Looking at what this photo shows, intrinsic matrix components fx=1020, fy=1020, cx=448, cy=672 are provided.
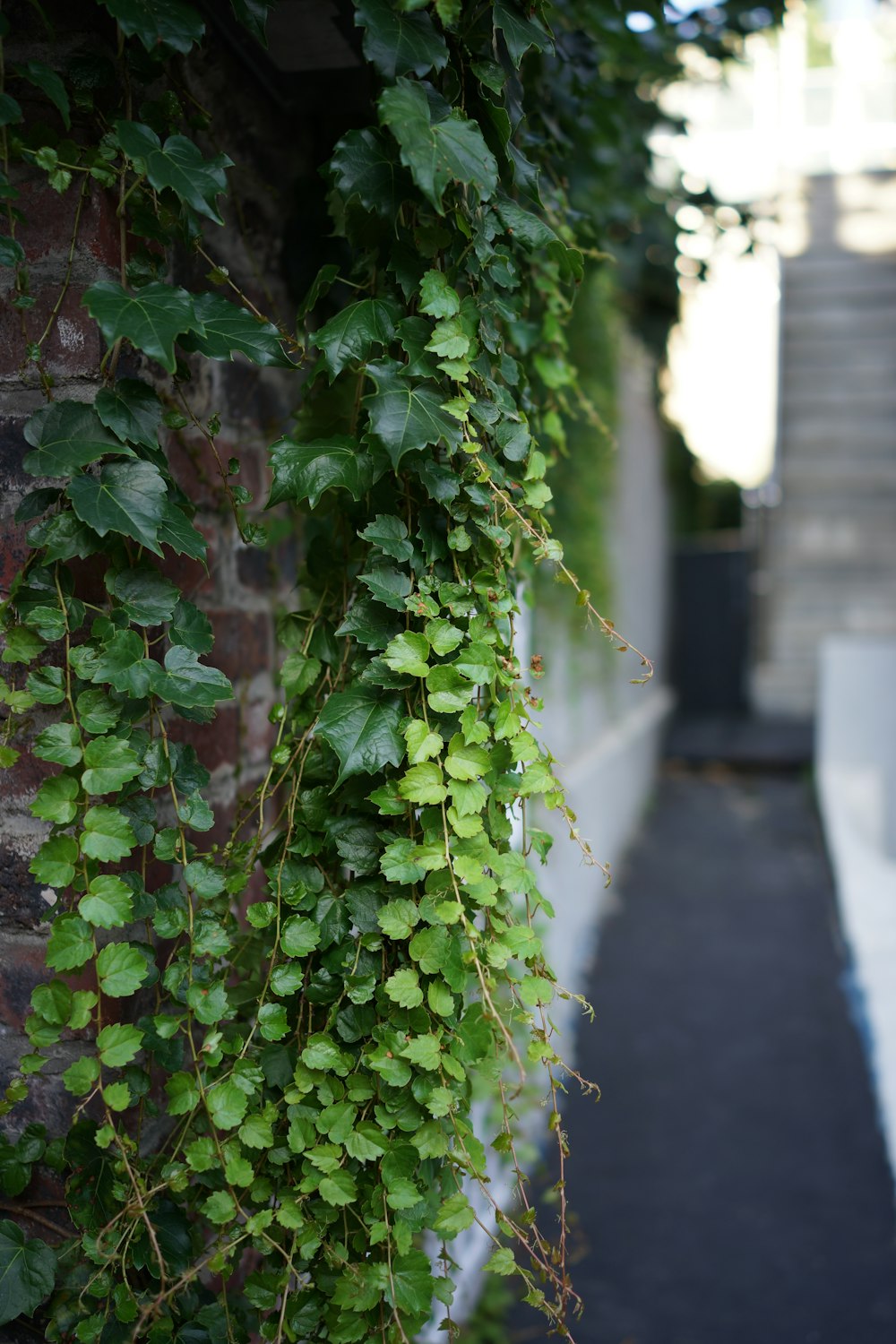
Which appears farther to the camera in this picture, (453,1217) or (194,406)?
(194,406)

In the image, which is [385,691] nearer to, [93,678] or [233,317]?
[93,678]

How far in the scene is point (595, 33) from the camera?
2.26 m

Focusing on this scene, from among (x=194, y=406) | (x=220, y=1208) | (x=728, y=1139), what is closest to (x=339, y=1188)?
(x=220, y=1208)

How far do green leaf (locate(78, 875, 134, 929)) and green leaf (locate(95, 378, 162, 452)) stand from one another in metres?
0.40

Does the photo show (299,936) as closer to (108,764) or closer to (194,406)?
(108,764)

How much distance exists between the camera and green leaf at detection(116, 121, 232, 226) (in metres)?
0.88

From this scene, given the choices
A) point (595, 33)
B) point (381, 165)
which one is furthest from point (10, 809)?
point (595, 33)

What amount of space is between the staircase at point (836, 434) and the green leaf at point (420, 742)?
7.42 metres

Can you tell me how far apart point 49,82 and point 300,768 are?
0.65 meters

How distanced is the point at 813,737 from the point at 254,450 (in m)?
6.98

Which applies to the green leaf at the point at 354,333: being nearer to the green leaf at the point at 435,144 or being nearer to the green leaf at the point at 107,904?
the green leaf at the point at 435,144

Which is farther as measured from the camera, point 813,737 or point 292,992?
point 813,737

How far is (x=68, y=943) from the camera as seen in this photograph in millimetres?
910

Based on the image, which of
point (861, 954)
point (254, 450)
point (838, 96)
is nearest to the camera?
point (254, 450)
